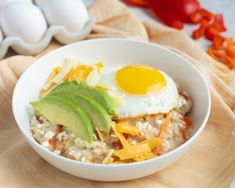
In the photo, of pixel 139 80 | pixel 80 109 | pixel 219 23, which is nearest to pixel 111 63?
pixel 139 80

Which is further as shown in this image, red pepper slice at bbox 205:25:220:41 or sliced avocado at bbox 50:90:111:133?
red pepper slice at bbox 205:25:220:41

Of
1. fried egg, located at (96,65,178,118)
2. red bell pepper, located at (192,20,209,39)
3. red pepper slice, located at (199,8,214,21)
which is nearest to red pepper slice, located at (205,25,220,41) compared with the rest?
red bell pepper, located at (192,20,209,39)

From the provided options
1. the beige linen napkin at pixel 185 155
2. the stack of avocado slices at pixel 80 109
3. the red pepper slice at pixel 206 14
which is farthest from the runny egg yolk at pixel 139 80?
the red pepper slice at pixel 206 14

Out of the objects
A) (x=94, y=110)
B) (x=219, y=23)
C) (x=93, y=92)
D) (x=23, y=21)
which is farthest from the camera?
(x=219, y=23)

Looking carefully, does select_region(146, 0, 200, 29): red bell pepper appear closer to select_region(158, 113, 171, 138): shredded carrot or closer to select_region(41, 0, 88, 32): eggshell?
select_region(41, 0, 88, 32): eggshell

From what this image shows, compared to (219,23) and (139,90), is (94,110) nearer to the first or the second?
(139,90)

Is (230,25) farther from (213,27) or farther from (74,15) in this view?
(74,15)
